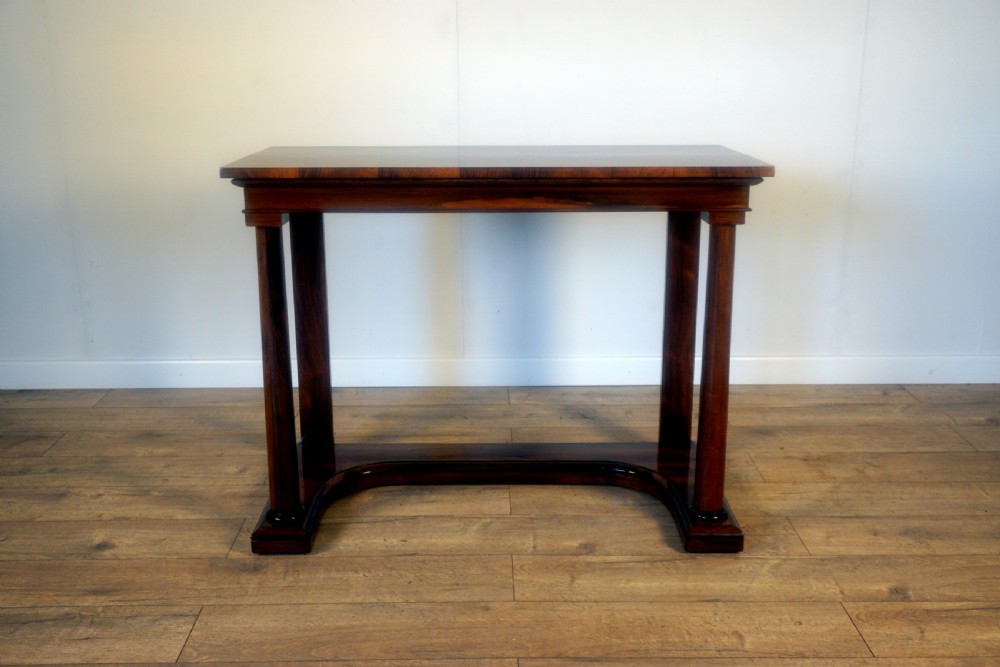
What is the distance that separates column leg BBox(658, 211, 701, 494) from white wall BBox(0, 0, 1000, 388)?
0.61 meters

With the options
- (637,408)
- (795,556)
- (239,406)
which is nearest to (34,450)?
(239,406)

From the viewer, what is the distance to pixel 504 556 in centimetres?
196

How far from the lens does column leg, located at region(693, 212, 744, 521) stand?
1854 mm

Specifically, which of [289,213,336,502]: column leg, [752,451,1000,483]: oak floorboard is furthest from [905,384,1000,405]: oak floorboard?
[289,213,336,502]: column leg

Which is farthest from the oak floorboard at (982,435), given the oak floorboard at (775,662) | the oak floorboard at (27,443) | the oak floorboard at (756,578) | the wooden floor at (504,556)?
the oak floorboard at (27,443)

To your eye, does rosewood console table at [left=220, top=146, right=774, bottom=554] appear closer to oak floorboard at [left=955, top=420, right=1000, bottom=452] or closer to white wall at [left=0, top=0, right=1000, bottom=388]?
white wall at [left=0, top=0, right=1000, bottom=388]

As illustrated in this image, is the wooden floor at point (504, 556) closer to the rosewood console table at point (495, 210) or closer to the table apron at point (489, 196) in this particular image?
the rosewood console table at point (495, 210)

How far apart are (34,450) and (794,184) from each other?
2.26 m

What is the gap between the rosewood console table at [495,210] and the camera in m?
1.81

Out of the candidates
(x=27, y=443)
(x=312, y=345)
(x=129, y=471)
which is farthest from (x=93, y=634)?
(x=27, y=443)

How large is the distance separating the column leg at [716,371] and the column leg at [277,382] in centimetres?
85

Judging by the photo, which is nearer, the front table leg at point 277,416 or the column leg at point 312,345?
the front table leg at point 277,416

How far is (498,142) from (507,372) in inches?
28.2

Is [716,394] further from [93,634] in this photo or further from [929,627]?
[93,634]
